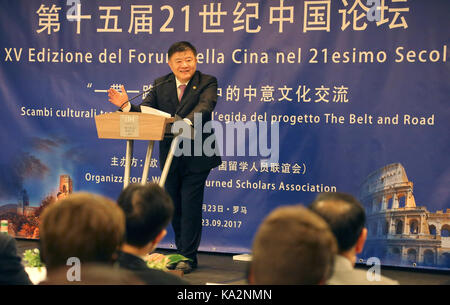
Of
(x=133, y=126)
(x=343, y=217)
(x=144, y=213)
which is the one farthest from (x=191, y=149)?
(x=343, y=217)

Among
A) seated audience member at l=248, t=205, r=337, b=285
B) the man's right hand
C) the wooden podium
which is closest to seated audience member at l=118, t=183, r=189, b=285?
seated audience member at l=248, t=205, r=337, b=285

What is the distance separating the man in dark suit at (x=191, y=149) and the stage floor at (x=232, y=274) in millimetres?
177

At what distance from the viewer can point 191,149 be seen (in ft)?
14.9

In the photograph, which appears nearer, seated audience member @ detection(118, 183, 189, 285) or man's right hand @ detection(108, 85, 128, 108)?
seated audience member @ detection(118, 183, 189, 285)

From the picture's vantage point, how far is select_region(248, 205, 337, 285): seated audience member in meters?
1.39

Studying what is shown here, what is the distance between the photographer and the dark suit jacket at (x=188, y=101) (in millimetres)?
4402

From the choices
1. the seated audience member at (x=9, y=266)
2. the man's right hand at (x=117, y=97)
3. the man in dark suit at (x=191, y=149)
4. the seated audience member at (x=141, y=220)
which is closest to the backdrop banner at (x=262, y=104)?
the man in dark suit at (x=191, y=149)

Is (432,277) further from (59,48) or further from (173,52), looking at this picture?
(59,48)

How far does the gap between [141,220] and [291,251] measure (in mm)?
823

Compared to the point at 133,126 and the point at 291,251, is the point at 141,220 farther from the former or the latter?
the point at 133,126

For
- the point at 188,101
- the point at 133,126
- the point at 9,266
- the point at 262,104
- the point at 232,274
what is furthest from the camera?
the point at 262,104

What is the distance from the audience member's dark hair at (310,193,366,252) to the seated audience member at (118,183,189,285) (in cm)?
52

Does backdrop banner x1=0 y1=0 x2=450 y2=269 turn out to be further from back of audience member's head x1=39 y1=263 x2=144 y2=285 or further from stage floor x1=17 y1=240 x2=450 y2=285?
back of audience member's head x1=39 y1=263 x2=144 y2=285

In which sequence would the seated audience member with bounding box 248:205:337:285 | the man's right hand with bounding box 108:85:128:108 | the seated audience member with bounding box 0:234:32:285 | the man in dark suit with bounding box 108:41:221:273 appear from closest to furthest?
the seated audience member with bounding box 248:205:337:285
the seated audience member with bounding box 0:234:32:285
the man's right hand with bounding box 108:85:128:108
the man in dark suit with bounding box 108:41:221:273
